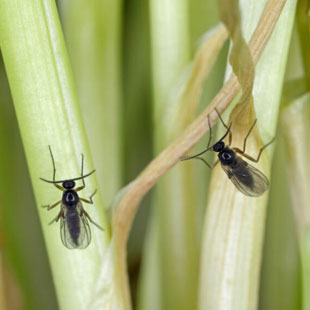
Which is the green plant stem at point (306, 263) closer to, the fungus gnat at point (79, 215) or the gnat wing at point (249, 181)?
the gnat wing at point (249, 181)

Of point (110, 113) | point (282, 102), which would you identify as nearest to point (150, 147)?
point (110, 113)

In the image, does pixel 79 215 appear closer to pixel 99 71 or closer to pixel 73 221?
pixel 73 221

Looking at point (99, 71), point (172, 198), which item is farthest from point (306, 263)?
point (99, 71)

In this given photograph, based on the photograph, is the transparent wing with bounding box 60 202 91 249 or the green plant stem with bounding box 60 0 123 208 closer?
the transparent wing with bounding box 60 202 91 249

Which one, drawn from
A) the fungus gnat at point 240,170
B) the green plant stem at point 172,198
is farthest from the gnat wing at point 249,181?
the green plant stem at point 172,198

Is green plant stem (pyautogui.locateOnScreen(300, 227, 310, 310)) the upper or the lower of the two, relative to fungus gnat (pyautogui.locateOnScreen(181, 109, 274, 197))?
lower

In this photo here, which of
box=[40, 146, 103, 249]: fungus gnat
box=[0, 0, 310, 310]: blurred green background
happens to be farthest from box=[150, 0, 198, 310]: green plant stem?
box=[40, 146, 103, 249]: fungus gnat

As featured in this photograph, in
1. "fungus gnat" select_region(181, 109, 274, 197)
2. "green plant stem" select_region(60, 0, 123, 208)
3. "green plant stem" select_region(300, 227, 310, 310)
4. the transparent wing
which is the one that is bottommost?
"green plant stem" select_region(300, 227, 310, 310)

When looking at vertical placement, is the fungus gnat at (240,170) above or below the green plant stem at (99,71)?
below

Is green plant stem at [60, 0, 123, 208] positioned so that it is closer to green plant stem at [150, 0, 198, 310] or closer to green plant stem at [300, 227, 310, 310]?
green plant stem at [150, 0, 198, 310]
